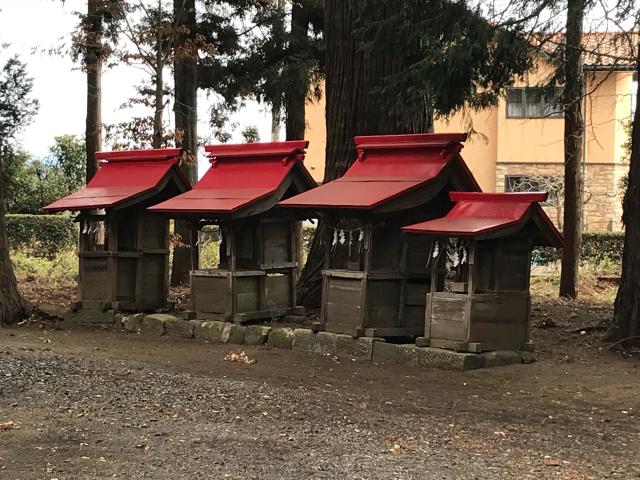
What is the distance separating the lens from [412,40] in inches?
381

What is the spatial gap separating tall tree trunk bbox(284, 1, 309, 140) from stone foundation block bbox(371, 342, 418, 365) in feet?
23.5

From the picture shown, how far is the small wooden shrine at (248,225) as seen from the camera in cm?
998

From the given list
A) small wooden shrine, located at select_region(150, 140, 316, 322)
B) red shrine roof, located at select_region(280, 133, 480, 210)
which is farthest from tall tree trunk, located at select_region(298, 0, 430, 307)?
red shrine roof, located at select_region(280, 133, 480, 210)

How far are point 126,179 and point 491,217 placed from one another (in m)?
5.82

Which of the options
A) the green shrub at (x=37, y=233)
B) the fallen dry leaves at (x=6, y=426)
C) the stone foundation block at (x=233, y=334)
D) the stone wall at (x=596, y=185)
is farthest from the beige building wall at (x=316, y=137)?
the fallen dry leaves at (x=6, y=426)

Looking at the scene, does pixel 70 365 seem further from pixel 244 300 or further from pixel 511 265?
pixel 511 265

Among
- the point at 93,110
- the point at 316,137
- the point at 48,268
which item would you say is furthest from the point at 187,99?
the point at 316,137

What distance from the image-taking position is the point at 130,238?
1152 cm

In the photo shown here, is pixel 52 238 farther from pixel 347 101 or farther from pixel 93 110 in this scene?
pixel 347 101

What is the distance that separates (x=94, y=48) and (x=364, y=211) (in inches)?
342

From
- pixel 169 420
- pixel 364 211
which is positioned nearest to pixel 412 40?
pixel 364 211

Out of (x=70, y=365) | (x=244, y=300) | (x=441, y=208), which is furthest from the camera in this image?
(x=244, y=300)

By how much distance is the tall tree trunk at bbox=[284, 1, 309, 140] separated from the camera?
1462cm

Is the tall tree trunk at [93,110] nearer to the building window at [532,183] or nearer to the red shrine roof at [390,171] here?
the red shrine roof at [390,171]
